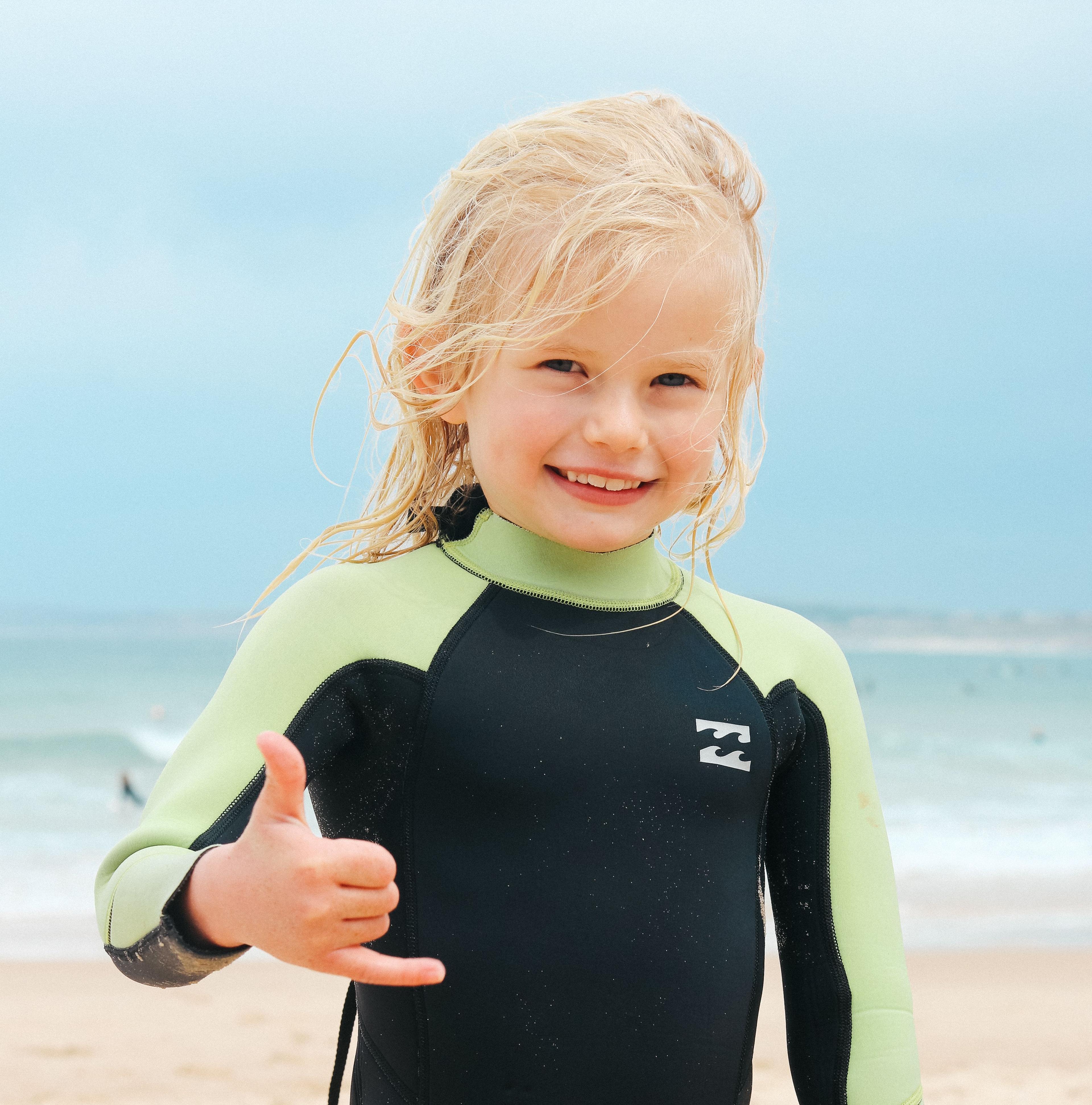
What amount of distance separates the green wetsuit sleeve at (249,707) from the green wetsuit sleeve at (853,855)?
1.53ft

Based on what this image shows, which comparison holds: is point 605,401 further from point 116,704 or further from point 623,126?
point 116,704

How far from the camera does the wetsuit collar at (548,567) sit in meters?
1.81

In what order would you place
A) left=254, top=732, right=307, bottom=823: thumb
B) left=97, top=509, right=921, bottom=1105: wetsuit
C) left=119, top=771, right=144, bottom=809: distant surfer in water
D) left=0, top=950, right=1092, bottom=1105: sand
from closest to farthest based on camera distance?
1. left=254, top=732, right=307, bottom=823: thumb
2. left=97, top=509, right=921, bottom=1105: wetsuit
3. left=0, top=950, right=1092, bottom=1105: sand
4. left=119, top=771, right=144, bottom=809: distant surfer in water

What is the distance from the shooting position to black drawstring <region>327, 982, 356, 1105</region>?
1812 millimetres

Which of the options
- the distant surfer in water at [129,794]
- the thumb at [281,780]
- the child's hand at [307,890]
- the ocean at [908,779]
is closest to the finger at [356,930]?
the child's hand at [307,890]

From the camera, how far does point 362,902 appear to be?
118 centimetres

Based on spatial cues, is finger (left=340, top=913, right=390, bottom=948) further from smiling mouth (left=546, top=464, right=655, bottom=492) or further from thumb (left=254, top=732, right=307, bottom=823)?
smiling mouth (left=546, top=464, right=655, bottom=492)

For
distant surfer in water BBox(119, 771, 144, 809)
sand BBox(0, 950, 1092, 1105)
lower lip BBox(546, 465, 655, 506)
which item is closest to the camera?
lower lip BBox(546, 465, 655, 506)

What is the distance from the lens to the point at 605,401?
1.65 meters

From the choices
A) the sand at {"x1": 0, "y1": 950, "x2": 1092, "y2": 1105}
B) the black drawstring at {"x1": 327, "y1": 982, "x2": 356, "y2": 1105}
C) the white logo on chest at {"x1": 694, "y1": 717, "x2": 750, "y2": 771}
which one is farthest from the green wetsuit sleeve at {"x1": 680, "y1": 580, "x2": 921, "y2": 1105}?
the sand at {"x1": 0, "y1": 950, "x2": 1092, "y2": 1105}

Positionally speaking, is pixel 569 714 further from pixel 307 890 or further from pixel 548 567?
pixel 307 890

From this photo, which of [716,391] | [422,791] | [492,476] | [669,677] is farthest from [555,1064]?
[716,391]

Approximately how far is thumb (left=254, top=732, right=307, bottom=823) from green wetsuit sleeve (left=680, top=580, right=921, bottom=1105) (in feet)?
2.89

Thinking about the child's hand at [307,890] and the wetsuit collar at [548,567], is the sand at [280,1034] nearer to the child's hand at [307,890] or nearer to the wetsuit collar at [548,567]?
the wetsuit collar at [548,567]
